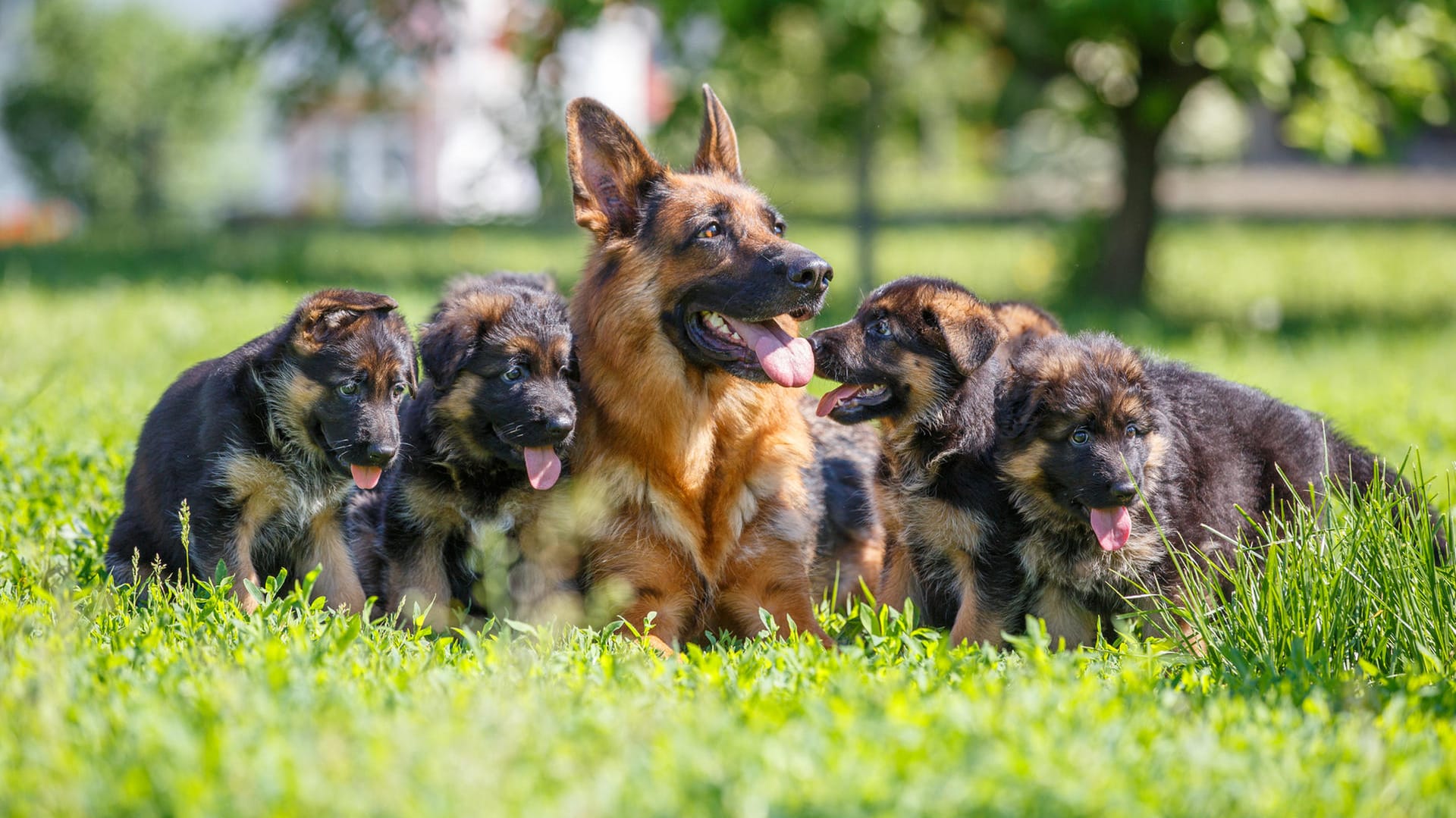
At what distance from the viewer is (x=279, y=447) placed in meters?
4.83

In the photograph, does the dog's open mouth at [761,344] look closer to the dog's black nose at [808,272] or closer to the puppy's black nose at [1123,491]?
the dog's black nose at [808,272]

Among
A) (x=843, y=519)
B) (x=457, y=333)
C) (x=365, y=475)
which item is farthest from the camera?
(x=843, y=519)

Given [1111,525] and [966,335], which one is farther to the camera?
[966,335]

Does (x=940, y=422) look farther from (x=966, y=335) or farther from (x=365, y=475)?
(x=365, y=475)

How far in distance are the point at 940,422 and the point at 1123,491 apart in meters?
0.75

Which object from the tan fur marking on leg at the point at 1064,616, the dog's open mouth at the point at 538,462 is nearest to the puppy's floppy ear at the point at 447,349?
the dog's open mouth at the point at 538,462

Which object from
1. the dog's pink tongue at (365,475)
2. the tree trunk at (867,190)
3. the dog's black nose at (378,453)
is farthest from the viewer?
the tree trunk at (867,190)

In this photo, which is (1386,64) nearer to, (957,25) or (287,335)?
(957,25)

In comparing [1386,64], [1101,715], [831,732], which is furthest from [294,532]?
[1386,64]

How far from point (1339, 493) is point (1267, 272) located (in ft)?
47.8

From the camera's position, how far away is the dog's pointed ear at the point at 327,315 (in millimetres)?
4773

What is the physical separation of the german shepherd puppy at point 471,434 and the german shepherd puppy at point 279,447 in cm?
20

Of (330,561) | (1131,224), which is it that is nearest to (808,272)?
(330,561)

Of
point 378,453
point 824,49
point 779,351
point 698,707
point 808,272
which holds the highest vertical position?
point 824,49
